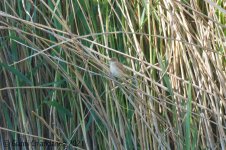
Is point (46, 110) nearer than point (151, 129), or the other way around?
point (151, 129)

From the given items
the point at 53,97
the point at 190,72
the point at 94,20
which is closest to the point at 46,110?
the point at 53,97

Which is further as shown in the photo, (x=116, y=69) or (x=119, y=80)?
(x=119, y=80)

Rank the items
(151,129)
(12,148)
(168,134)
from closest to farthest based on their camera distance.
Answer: (151,129), (168,134), (12,148)

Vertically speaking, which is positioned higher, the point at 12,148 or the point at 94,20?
the point at 94,20

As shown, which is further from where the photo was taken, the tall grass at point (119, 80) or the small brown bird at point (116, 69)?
the tall grass at point (119, 80)

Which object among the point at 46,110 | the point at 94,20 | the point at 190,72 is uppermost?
the point at 94,20

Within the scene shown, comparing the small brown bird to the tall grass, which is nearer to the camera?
the small brown bird

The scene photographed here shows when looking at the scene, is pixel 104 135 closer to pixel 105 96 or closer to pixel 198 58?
pixel 105 96

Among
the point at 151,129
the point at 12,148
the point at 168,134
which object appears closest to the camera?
the point at 151,129

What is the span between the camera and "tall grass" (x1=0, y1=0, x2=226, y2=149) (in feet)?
6.68

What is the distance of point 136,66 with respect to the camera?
7.16 ft

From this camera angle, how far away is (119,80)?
2137 millimetres

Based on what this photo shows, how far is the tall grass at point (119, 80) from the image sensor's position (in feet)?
6.68

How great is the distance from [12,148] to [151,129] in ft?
2.26
